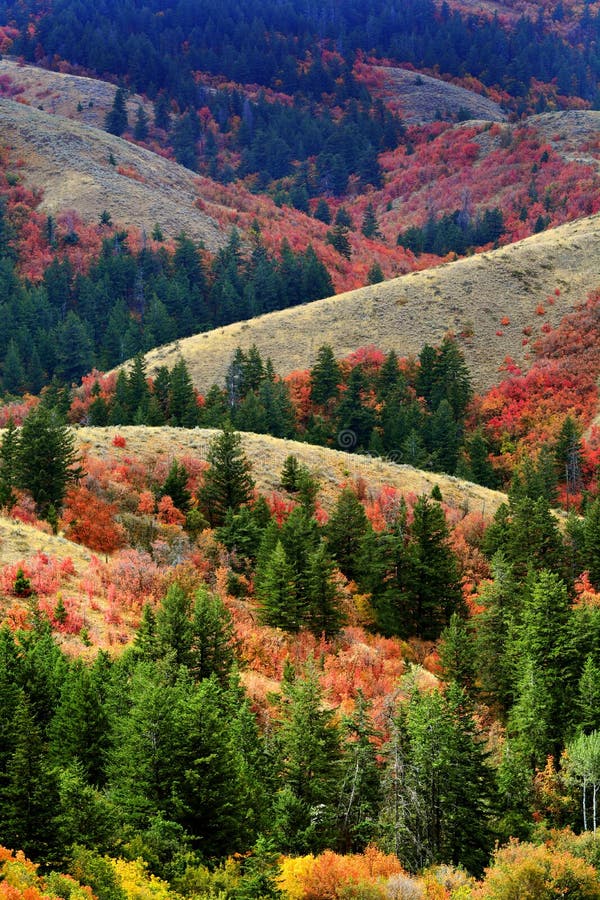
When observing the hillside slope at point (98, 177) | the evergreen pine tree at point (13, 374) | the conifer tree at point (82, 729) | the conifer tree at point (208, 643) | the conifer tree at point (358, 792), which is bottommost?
the evergreen pine tree at point (13, 374)

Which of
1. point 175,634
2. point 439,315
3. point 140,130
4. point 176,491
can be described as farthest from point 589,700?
point 140,130

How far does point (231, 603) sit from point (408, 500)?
19.4m

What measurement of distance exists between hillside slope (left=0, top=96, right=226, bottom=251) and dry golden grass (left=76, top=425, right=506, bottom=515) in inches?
3614

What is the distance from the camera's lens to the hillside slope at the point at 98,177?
141750 millimetres

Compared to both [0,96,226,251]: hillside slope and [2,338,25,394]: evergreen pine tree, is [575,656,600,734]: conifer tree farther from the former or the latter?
[0,96,226,251]: hillside slope

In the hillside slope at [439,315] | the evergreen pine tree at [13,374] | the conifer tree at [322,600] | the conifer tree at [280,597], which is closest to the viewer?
the conifer tree at [280,597]

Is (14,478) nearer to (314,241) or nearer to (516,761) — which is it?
(516,761)

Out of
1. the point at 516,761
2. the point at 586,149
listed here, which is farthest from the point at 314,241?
the point at 516,761

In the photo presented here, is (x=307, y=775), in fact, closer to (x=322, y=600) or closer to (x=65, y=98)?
(x=322, y=600)

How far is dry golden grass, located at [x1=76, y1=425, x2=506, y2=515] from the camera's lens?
48375 millimetres

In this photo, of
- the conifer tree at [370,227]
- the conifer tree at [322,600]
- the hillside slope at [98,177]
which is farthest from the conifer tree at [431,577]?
the conifer tree at [370,227]

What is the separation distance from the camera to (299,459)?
5366cm

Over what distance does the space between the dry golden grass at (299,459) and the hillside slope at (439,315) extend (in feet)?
126

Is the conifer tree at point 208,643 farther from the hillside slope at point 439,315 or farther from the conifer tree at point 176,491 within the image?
the hillside slope at point 439,315
